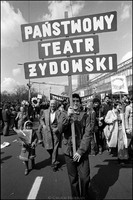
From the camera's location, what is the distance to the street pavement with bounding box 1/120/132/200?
2.96 meters

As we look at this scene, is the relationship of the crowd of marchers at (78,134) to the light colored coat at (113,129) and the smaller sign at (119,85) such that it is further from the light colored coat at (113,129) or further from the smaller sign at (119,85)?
the smaller sign at (119,85)

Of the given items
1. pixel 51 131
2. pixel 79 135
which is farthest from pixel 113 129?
pixel 79 135

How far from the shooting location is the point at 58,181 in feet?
11.5

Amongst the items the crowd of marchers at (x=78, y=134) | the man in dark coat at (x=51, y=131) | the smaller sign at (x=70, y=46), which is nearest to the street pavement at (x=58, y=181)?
the crowd of marchers at (x=78, y=134)

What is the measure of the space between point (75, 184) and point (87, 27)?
8.15 feet

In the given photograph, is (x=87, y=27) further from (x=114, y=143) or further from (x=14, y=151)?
(x=14, y=151)

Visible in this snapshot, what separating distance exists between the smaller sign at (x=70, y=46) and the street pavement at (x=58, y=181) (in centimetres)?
246

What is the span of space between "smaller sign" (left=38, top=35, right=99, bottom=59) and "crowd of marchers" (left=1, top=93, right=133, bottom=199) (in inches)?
30.3

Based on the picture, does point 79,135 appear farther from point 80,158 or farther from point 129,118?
point 129,118

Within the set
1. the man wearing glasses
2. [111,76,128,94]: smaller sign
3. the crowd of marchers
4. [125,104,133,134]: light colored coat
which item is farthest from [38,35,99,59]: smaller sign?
[111,76,128,94]: smaller sign

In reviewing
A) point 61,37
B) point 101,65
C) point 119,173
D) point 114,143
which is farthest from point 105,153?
point 61,37

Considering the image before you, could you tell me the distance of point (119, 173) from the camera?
379cm

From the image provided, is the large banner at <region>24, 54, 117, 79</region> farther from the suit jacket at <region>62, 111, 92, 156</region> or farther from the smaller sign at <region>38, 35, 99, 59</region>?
the suit jacket at <region>62, 111, 92, 156</region>

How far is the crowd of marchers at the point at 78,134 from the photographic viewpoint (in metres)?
2.59
